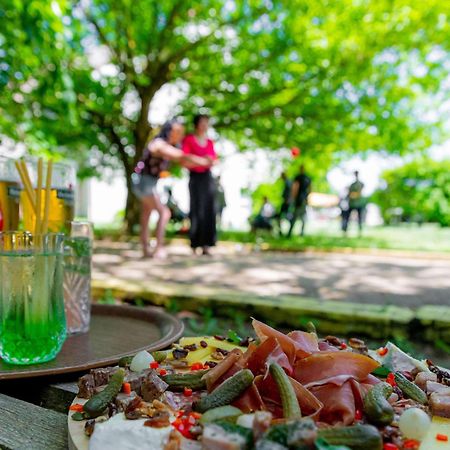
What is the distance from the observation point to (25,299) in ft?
3.98

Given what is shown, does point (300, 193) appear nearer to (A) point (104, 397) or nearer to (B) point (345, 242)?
(B) point (345, 242)

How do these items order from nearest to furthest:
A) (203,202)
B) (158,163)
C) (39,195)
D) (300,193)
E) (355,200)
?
(39,195)
(158,163)
(203,202)
(300,193)
(355,200)

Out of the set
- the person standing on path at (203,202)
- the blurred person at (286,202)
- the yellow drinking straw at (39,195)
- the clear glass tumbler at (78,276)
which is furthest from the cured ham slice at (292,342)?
the blurred person at (286,202)

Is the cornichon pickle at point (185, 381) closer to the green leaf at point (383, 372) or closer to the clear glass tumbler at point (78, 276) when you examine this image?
the green leaf at point (383, 372)

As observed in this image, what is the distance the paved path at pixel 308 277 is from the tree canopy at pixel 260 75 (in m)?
5.93

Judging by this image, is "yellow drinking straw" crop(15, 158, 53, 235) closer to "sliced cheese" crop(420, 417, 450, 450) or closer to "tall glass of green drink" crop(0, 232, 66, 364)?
"tall glass of green drink" crop(0, 232, 66, 364)

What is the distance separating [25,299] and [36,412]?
29 centimetres

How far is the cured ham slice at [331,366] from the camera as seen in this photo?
3.02ft

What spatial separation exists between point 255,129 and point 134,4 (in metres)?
3.98

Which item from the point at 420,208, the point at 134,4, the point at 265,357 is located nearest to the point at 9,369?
the point at 265,357

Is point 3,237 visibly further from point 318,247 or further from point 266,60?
point 266,60

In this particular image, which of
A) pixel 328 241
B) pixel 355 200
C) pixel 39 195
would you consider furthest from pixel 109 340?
pixel 355 200

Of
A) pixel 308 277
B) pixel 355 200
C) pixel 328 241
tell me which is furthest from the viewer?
pixel 355 200

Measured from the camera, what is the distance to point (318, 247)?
8891 mm
